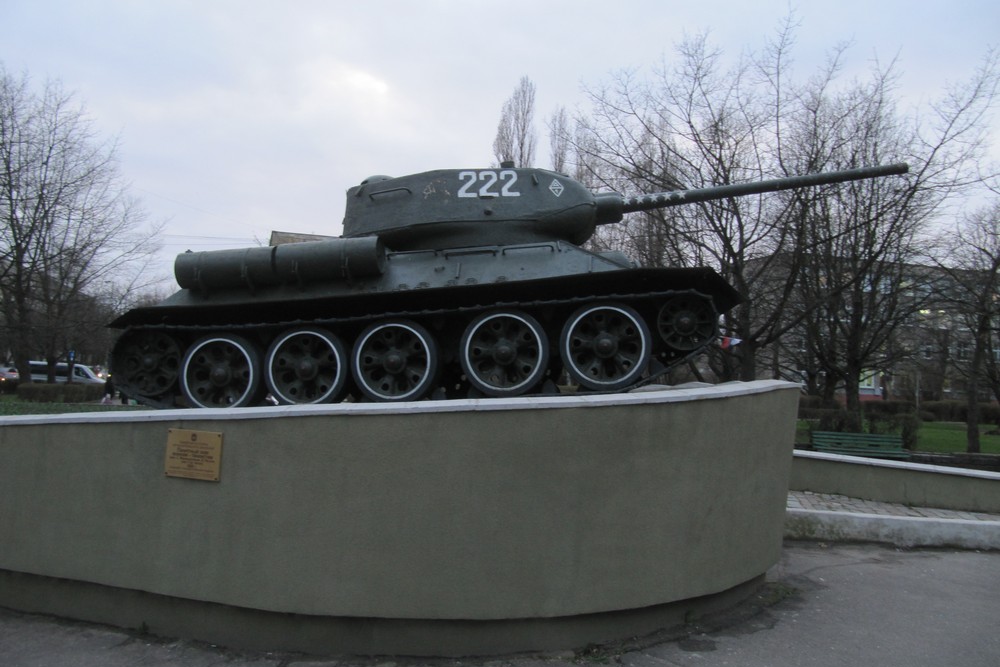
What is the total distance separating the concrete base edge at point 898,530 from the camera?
802cm

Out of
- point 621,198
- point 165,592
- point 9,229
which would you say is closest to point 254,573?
point 165,592

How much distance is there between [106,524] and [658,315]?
17.8 ft

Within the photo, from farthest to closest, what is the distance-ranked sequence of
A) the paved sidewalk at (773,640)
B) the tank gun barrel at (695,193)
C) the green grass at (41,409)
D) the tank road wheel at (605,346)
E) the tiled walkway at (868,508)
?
1. the tank gun barrel at (695,193)
2. the green grass at (41,409)
3. the tiled walkway at (868,508)
4. the tank road wheel at (605,346)
5. the paved sidewalk at (773,640)

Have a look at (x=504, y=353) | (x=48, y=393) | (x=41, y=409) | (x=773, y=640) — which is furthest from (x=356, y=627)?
(x=48, y=393)

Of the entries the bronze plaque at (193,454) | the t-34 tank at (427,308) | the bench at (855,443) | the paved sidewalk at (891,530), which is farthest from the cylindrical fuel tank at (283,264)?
the bench at (855,443)

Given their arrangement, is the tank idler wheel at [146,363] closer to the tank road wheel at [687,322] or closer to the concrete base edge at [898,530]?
the tank road wheel at [687,322]

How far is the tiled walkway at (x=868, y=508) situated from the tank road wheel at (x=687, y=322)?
2581 millimetres

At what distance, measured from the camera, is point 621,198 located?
9.74 metres

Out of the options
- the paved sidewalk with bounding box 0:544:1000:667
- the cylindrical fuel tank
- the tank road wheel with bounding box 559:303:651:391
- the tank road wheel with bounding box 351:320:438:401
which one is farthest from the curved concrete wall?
the cylindrical fuel tank

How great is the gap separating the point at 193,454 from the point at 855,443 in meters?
15.0

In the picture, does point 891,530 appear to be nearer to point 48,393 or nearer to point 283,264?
point 283,264

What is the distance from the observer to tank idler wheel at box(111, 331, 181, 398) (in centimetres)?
899

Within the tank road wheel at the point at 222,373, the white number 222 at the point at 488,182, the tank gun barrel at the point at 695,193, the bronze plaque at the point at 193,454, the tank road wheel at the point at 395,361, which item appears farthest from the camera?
the tank gun barrel at the point at 695,193

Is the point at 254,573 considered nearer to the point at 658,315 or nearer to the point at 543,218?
the point at 658,315
